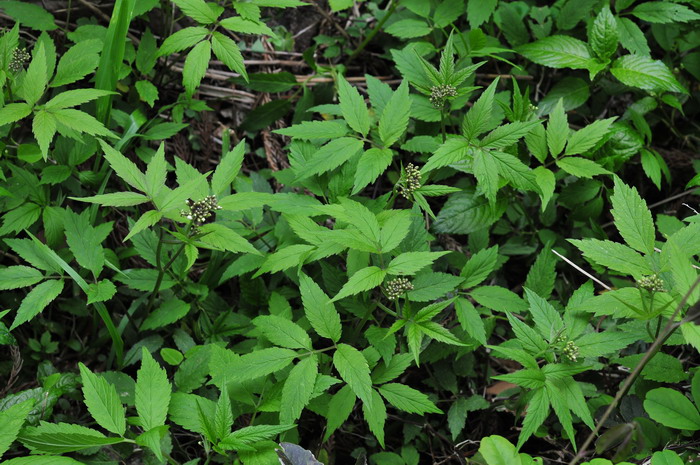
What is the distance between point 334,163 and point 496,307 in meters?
0.86

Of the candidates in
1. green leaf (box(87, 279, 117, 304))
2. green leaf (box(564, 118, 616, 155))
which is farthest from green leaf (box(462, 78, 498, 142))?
green leaf (box(87, 279, 117, 304))

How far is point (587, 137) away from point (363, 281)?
120 cm

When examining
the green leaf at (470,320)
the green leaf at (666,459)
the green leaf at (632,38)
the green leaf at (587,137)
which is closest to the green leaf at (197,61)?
the green leaf at (470,320)

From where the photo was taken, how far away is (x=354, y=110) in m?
2.40

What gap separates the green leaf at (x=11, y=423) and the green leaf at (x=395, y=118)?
1.56 meters

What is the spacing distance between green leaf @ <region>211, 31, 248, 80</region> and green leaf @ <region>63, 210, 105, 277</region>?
88 cm

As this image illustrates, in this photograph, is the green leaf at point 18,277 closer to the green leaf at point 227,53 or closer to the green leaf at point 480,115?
the green leaf at point 227,53

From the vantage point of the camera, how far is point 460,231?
8.62ft

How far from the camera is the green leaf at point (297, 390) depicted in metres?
1.99

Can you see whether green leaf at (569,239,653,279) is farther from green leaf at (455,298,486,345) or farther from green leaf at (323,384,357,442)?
green leaf at (323,384,357,442)

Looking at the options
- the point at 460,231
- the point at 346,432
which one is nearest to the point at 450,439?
the point at 346,432

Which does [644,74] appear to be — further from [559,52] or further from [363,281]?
[363,281]

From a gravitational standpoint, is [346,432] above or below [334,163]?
below

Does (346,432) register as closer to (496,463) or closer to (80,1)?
(496,463)
